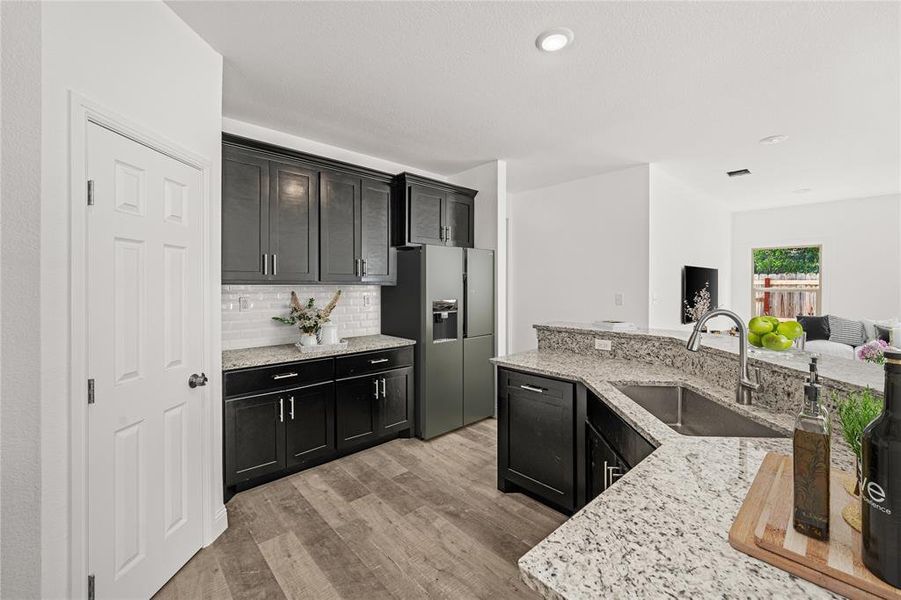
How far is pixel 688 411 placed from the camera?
6.28 ft

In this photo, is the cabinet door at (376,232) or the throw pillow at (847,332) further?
the throw pillow at (847,332)

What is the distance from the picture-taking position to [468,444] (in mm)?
3463

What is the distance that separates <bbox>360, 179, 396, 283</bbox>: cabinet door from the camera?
138 inches

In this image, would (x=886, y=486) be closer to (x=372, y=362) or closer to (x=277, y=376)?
(x=277, y=376)

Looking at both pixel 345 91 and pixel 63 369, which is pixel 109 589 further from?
pixel 345 91

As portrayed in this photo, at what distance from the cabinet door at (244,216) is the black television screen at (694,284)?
4784 millimetres

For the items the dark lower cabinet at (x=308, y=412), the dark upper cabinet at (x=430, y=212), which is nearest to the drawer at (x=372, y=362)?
the dark lower cabinet at (x=308, y=412)

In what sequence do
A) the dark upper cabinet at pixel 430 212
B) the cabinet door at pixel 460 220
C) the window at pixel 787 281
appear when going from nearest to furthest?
the dark upper cabinet at pixel 430 212, the cabinet door at pixel 460 220, the window at pixel 787 281

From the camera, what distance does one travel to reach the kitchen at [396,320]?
122cm

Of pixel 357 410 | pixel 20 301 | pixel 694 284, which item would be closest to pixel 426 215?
pixel 357 410

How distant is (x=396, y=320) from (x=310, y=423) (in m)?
1.26

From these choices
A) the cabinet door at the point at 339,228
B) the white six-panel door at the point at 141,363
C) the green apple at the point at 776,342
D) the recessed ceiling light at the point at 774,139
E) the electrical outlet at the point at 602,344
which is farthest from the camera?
the recessed ceiling light at the point at 774,139

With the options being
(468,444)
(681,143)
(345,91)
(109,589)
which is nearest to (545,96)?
(345,91)

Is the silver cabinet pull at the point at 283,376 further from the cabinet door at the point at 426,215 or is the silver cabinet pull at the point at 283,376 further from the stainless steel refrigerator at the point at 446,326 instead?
the cabinet door at the point at 426,215
